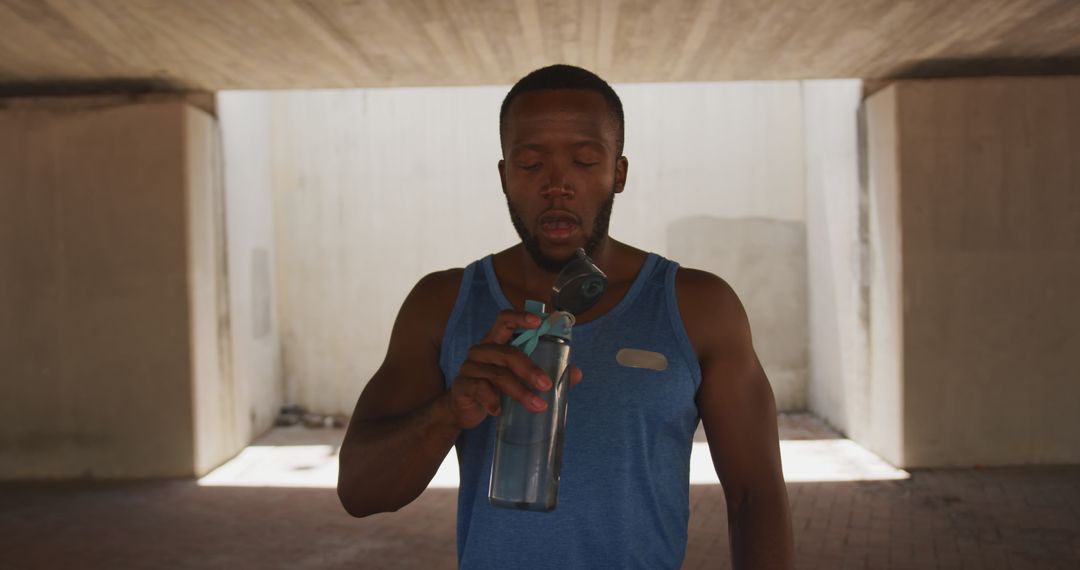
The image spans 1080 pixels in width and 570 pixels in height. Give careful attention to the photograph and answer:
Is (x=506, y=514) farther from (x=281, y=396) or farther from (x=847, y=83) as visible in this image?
(x=281, y=396)

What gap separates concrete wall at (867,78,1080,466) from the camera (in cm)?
741

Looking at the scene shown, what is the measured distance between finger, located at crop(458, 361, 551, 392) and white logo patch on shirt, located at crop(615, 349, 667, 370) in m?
0.32

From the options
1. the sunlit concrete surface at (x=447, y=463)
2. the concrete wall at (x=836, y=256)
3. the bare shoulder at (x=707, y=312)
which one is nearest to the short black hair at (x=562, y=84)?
the bare shoulder at (x=707, y=312)

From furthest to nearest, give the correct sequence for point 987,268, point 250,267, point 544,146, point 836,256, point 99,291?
point 250,267
point 836,256
point 99,291
point 987,268
point 544,146

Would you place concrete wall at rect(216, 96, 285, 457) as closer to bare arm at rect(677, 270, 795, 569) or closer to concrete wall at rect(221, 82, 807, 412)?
concrete wall at rect(221, 82, 807, 412)

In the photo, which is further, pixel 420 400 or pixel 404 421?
pixel 420 400

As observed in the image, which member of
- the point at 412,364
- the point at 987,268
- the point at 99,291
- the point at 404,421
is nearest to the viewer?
the point at 404,421

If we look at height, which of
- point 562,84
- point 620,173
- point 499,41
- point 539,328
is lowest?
point 539,328

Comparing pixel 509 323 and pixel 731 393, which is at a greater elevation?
pixel 509 323

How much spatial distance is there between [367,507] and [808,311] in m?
9.59

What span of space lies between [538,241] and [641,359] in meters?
0.26

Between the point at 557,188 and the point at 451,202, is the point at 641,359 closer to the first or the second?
the point at 557,188

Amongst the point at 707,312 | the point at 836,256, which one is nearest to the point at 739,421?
the point at 707,312

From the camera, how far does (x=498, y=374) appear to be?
4.06ft
